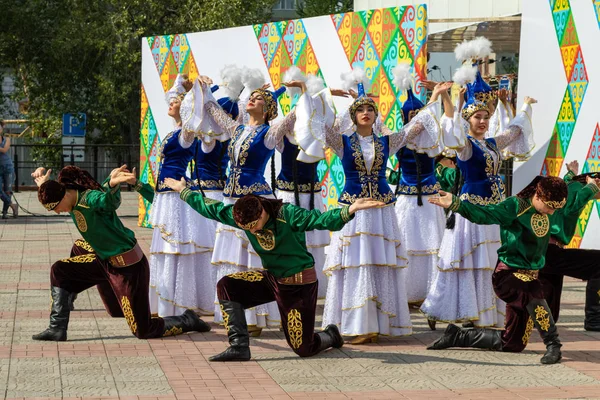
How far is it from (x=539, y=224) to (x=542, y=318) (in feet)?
1.98

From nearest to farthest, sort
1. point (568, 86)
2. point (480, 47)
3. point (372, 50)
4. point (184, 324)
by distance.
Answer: point (184, 324)
point (480, 47)
point (568, 86)
point (372, 50)

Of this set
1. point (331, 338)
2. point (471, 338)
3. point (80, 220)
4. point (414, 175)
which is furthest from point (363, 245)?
point (80, 220)

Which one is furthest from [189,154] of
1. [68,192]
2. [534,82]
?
[534,82]

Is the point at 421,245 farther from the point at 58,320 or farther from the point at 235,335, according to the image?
the point at 58,320

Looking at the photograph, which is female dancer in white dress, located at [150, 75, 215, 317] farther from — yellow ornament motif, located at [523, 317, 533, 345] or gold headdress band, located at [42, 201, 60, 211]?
yellow ornament motif, located at [523, 317, 533, 345]

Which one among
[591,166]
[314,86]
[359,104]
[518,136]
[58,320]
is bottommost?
[58,320]

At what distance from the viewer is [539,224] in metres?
6.93

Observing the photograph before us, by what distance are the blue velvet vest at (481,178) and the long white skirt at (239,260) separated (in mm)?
1642

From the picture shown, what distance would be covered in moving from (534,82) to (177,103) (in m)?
4.39

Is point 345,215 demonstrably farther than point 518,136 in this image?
No

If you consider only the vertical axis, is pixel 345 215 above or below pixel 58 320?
above

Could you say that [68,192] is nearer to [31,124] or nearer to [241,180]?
[241,180]

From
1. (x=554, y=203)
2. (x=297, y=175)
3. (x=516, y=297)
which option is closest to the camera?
(x=554, y=203)

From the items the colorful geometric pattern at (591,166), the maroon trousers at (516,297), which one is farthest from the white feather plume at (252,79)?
the colorful geometric pattern at (591,166)
